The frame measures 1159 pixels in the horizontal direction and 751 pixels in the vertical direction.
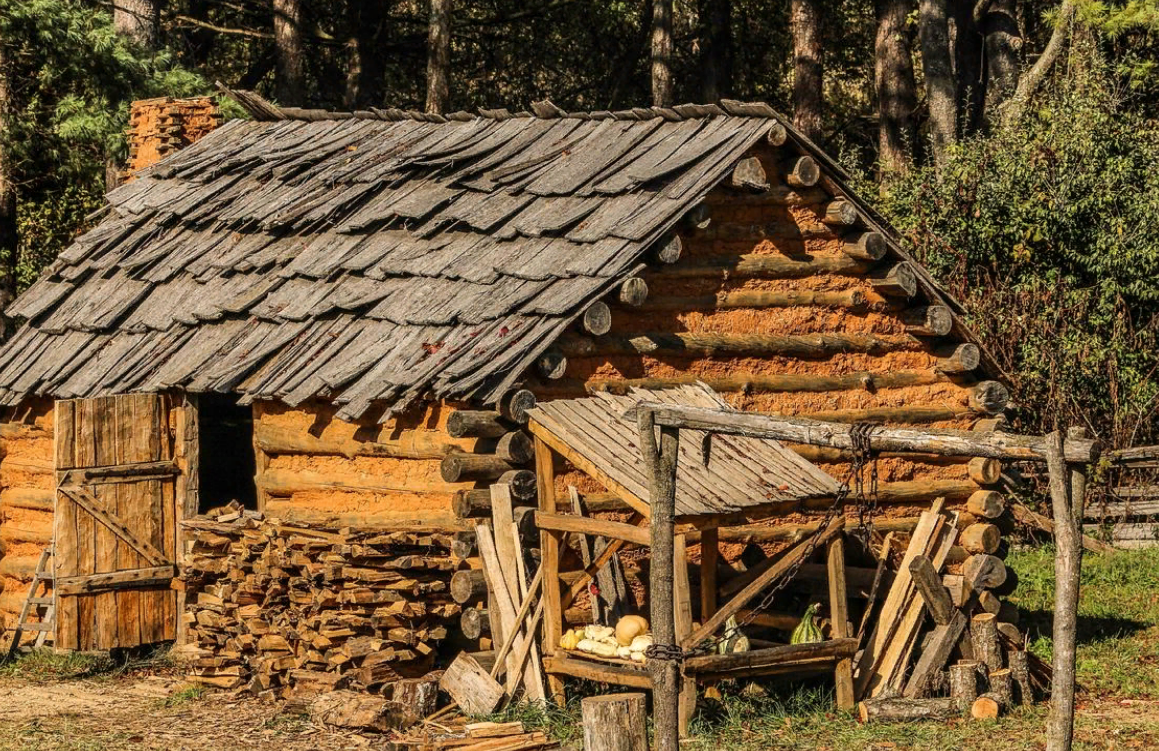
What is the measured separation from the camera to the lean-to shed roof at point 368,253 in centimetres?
1245

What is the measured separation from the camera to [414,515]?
497 inches

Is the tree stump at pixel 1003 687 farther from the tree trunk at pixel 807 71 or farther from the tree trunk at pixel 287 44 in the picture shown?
the tree trunk at pixel 287 44

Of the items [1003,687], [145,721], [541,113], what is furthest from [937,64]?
[145,721]

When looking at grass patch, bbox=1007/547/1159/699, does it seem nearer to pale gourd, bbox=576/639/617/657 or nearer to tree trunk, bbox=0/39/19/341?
pale gourd, bbox=576/639/617/657

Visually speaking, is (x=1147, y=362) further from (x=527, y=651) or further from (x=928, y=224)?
(x=527, y=651)

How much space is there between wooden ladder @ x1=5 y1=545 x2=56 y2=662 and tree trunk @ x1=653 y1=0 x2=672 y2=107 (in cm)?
1539

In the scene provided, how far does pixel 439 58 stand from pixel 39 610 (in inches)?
583

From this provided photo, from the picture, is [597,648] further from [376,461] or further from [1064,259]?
[1064,259]

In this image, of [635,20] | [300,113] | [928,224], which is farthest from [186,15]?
[928,224]

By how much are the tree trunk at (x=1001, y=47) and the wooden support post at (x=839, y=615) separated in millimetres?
15619

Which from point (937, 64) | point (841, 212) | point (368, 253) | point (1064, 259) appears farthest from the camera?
point (937, 64)

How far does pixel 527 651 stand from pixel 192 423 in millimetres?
4275

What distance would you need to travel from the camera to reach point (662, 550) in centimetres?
919

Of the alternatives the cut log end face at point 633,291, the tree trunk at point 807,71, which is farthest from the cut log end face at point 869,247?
the tree trunk at point 807,71
